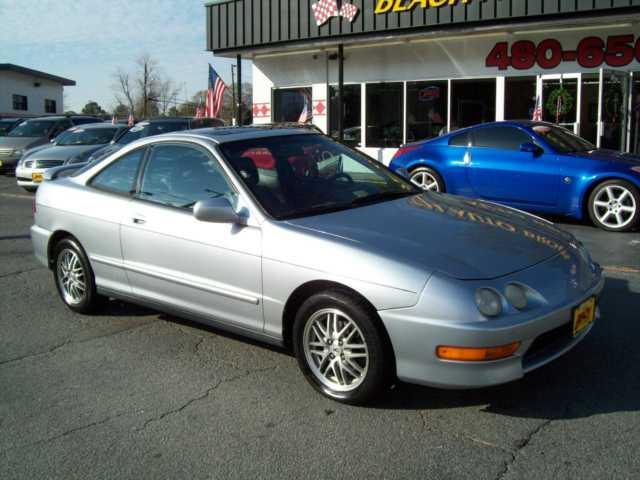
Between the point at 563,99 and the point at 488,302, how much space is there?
41.5 feet

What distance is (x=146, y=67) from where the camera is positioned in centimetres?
5519

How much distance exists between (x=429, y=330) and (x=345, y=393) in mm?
662

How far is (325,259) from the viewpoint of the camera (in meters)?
3.71

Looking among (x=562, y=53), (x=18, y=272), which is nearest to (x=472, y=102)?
(x=562, y=53)

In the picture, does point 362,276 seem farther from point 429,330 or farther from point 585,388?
point 585,388

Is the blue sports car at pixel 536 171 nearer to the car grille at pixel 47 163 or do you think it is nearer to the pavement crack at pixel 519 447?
the pavement crack at pixel 519 447

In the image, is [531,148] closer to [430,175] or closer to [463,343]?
[430,175]

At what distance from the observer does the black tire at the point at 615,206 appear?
870 centimetres

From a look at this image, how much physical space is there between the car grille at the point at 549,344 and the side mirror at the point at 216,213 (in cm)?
178

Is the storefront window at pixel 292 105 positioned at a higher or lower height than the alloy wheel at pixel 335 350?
higher

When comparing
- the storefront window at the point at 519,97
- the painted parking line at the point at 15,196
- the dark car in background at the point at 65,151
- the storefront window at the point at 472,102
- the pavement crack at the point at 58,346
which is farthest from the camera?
the storefront window at the point at 472,102

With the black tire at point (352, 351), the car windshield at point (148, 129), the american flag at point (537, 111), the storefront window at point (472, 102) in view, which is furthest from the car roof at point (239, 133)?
the storefront window at point (472, 102)

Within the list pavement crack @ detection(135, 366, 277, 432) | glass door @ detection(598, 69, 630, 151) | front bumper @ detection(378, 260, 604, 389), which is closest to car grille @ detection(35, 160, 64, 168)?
glass door @ detection(598, 69, 630, 151)

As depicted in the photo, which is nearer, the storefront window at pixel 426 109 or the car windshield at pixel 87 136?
the car windshield at pixel 87 136
